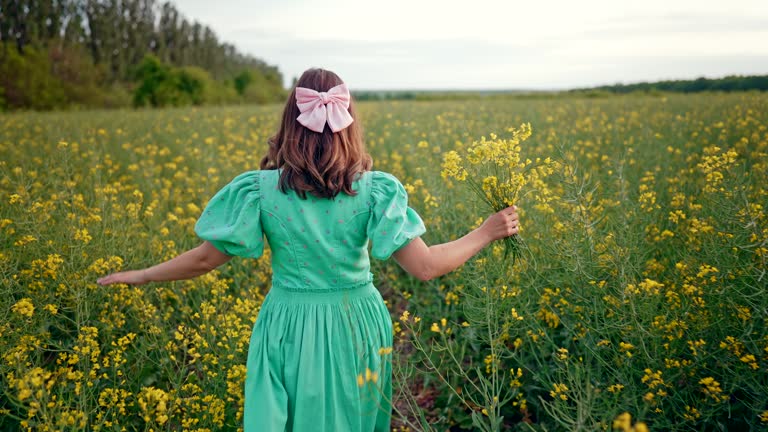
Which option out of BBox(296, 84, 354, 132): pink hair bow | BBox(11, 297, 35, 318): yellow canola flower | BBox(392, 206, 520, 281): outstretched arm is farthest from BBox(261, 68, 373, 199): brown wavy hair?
BBox(11, 297, 35, 318): yellow canola flower

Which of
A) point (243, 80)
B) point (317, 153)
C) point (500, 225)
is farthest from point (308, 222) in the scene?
point (243, 80)

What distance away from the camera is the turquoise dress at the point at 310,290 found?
1.80m

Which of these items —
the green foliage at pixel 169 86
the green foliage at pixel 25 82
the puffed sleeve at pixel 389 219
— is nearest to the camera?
the puffed sleeve at pixel 389 219

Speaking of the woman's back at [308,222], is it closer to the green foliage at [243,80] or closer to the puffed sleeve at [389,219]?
the puffed sleeve at [389,219]

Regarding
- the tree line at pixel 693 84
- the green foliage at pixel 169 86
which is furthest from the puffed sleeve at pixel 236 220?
the green foliage at pixel 169 86

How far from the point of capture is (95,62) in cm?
3788

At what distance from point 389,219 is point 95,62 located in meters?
43.6

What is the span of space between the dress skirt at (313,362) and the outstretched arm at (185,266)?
26 centimetres

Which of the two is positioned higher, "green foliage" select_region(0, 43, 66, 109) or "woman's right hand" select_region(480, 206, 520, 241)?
"green foliage" select_region(0, 43, 66, 109)

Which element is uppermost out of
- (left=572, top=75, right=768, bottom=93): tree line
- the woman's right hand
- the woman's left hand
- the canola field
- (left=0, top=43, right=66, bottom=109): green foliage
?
(left=0, top=43, right=66, bottom=109): green foliage

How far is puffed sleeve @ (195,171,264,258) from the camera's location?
5.92 feet

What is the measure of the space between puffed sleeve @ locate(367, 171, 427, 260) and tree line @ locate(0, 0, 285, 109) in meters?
29.4

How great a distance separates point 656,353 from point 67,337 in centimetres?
327

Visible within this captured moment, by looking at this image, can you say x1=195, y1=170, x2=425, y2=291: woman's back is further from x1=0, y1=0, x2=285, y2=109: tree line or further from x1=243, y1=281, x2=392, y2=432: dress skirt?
x1=0, y1=0, x2=285, y2=109: tree line
